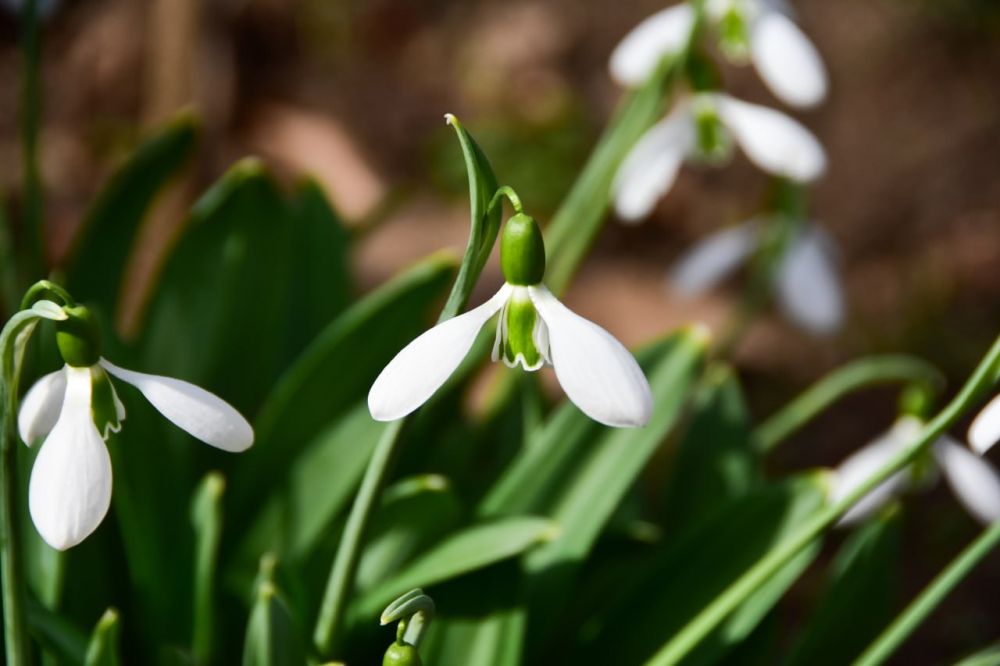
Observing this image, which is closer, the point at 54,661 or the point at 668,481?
the point at 54,661

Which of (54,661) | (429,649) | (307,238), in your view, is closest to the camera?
(54,661)

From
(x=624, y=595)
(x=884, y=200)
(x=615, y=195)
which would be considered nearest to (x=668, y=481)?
(x=624, y=595)

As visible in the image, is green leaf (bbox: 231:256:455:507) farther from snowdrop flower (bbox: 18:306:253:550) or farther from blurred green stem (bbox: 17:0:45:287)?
snowdrop flower (bbox: 18:306:253:550)

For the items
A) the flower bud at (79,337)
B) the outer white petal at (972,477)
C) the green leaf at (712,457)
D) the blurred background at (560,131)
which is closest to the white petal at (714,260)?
the green leaf at (712,457)

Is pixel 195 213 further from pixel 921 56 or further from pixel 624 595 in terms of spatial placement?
pixel 921 56

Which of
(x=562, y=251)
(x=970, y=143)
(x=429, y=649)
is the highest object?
(x=970, y=143)

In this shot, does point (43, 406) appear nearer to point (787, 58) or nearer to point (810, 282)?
point (787, 58)

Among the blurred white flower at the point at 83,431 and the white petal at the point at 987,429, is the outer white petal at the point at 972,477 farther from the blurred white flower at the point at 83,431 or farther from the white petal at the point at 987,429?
the blurred white flower at the point at 83,431

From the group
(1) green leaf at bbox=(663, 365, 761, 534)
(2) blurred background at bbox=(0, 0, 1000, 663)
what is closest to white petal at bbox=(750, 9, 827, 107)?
(1) green leaf at bbox=(663, 365, 761, 534)

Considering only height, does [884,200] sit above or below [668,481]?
above
